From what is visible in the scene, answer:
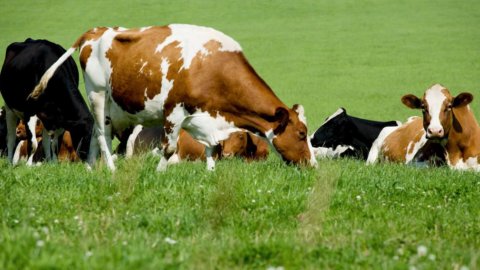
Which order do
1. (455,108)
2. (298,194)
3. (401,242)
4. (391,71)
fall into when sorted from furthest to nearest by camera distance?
(391,71) → (455,108) → (298,194) → (401,242)

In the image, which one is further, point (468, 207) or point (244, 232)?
point (468, 207)

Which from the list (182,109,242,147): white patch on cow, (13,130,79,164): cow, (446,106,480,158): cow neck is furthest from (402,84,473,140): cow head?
(13,130,79,164): cow

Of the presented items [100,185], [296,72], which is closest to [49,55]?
[100,185]

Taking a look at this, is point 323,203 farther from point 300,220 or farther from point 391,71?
point 391,71

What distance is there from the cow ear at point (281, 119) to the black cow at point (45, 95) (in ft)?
11.3

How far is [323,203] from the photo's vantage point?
6.90 meters

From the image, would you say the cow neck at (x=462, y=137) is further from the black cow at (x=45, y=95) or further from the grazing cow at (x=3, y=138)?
the grazing cow at (x=3, y=138)

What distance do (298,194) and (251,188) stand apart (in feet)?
1.61

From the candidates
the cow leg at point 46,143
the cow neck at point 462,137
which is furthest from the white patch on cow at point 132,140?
the cow neck at point 462,137

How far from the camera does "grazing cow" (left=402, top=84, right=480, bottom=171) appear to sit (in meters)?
12.5

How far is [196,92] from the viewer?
34.0 ft

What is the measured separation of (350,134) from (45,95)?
300 inches

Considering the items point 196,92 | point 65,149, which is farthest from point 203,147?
point 196,92

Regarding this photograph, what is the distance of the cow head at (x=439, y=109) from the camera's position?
12.1 metres
